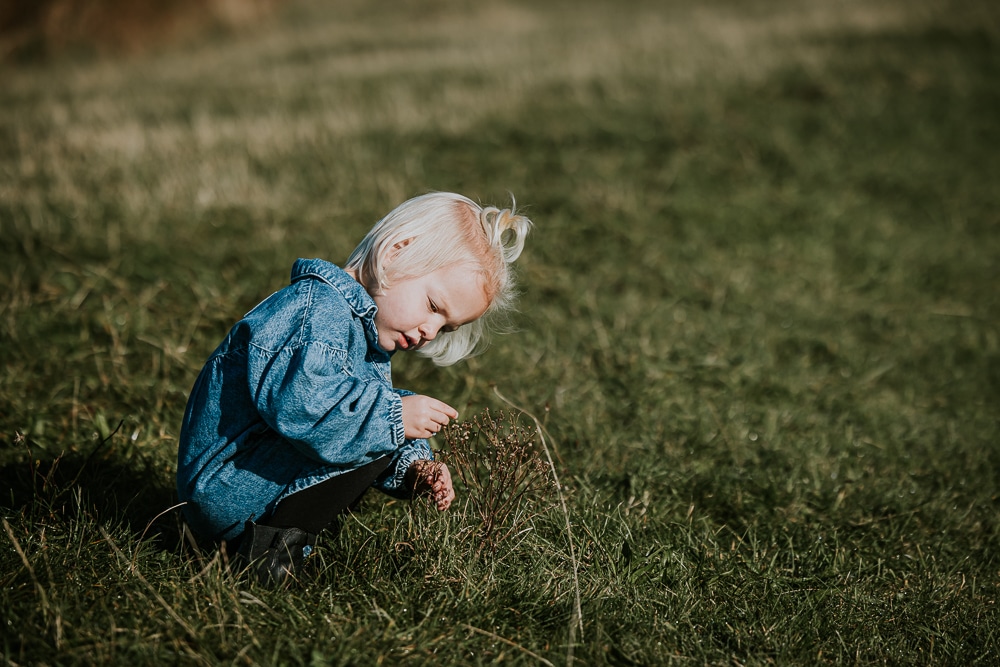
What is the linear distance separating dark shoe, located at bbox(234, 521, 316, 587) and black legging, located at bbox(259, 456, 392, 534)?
0.03 metres

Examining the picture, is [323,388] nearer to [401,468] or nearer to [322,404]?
[322,404]

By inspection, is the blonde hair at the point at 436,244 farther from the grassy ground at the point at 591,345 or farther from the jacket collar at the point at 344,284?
the grassy ground at the point at 591,345

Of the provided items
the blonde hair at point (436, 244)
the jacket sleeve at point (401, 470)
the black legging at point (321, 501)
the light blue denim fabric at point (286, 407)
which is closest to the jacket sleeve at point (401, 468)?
the jacket sleeve at point (401, 470)

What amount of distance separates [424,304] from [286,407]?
0.51 m

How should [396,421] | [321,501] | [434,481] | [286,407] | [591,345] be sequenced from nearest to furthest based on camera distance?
[286,407], [396,421], [321,501], [434,481], [591,345]

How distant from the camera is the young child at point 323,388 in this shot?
217 cm

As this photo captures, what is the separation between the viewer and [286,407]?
212cm

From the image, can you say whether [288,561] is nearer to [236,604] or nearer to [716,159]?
[236,604]

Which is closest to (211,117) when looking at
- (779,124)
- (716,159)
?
(716,159)

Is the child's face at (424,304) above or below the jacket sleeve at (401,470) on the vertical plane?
above

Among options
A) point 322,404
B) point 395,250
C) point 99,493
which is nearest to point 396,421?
point 322,404

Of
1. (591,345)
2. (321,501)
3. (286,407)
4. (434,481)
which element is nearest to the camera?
(286,407)

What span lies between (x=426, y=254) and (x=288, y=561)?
958mm

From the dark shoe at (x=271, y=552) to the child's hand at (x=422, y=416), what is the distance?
449mm
